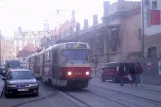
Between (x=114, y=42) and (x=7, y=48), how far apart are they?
8372 centimetres

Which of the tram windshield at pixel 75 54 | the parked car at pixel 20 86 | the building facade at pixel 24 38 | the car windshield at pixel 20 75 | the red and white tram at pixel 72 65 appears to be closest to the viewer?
the parked car at pixel 20 86

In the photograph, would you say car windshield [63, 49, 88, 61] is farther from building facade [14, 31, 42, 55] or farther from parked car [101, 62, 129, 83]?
building facade [14, 31, 42, 55]

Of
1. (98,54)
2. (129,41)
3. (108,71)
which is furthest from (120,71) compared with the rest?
(98,54)

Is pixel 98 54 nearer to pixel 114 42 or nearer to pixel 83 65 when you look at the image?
pixel 114 42

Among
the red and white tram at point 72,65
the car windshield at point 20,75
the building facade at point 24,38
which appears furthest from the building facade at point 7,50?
the car windshield at point 20,75

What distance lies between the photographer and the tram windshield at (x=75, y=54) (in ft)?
71.9

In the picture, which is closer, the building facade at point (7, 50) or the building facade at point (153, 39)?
the building facade at point (153, 39)

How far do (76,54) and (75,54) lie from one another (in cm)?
7

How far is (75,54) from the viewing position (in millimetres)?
22109

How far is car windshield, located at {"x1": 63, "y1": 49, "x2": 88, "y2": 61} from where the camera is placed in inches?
864

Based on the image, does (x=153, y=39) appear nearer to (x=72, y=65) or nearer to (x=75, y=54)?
(x=75, y=54)

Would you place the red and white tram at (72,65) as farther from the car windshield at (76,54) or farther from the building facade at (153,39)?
the building facade at (153,39)

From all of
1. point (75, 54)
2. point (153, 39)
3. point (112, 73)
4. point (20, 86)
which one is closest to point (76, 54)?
point (75, 54)

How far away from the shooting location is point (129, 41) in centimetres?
4588
